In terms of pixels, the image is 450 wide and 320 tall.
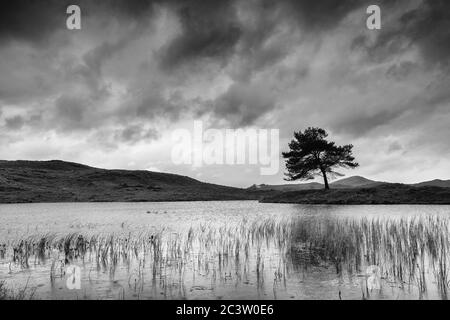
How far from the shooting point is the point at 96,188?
417 feet

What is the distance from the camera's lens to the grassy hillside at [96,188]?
108312 mm

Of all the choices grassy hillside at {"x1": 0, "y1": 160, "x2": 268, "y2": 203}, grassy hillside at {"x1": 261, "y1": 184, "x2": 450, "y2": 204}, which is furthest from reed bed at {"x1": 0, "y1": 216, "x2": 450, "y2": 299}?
grassy hillside at {"x1": 0, "y1": 160, "x2": 268, "y2": 203}

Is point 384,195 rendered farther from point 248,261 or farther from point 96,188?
point 96,188

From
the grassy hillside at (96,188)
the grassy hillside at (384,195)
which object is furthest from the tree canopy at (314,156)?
the grassy hillside at (96,188)

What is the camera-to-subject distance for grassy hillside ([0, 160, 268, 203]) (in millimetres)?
108312

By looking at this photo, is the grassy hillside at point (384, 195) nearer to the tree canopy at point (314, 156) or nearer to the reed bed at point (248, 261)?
the tree canopy at point (314, 156)

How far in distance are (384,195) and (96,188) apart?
94.5 metres

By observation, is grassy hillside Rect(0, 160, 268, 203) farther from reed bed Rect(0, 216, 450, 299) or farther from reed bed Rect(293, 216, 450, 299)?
reed bed Rect(293, 216, 450, 299)

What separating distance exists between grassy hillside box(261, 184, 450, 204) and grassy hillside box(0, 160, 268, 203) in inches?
2019

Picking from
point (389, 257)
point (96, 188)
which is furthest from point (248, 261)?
point (96, 188)

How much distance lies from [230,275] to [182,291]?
7.64ft
